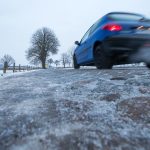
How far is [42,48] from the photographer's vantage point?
137 ft

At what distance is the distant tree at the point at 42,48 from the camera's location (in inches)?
1640

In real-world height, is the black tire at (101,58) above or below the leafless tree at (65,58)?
below

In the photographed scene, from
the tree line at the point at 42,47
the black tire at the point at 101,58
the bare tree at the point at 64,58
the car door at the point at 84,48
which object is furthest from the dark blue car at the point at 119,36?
the bare tree at the point at 64,58

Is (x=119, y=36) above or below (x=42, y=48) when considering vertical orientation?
below

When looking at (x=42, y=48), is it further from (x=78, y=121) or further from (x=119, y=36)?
(x=78, y=121)

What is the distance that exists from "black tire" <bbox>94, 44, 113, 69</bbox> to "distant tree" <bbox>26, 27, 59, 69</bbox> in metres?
36.3

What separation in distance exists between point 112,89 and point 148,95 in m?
0.49

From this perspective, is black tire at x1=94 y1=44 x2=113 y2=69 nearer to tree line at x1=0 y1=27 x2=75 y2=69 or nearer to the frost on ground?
the frost on ground

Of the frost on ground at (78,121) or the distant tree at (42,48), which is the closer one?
the frost on ground at (78,121)

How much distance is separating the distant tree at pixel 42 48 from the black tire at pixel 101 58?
119ft

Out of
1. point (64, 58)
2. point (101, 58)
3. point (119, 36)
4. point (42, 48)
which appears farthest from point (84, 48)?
point (64, 58)

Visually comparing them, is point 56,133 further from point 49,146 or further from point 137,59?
point 137,59

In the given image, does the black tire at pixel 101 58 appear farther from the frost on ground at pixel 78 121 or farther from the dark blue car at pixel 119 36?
the frost on ground at pixel 78 121

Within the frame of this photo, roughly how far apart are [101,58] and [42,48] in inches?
1476
